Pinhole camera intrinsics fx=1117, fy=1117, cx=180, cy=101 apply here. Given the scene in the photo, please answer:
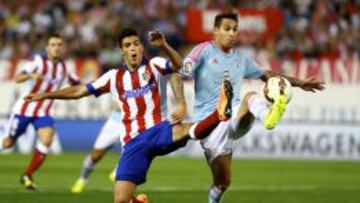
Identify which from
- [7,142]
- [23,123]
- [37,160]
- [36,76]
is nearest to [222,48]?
[36,76]

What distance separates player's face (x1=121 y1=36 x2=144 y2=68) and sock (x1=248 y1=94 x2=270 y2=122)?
1.30 m

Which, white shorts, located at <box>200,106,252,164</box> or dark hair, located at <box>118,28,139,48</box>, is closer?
dark hair, located at <box>118,28,139,48</box>

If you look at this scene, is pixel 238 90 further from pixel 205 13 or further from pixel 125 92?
pixel 205 13

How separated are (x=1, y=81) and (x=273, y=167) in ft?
27.0

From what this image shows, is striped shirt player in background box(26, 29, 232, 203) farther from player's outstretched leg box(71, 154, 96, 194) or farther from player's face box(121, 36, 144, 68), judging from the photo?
player's outstretched leg box(71, 154, 96, 194)

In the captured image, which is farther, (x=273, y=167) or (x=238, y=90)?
(x=273, y=167)

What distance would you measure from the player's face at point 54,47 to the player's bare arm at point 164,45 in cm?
613

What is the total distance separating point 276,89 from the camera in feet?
37.0

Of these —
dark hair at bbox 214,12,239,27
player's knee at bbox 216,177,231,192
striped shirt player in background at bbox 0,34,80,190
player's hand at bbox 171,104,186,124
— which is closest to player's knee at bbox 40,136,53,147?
striped shirt player in background at bbox 0,34,80,190

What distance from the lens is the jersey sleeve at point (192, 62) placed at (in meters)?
12.5

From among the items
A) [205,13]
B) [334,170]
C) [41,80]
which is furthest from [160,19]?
[41,80]

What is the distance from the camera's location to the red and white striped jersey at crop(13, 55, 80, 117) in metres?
18.3

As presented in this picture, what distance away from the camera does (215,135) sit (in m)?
12.6

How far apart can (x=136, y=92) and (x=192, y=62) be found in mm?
923
